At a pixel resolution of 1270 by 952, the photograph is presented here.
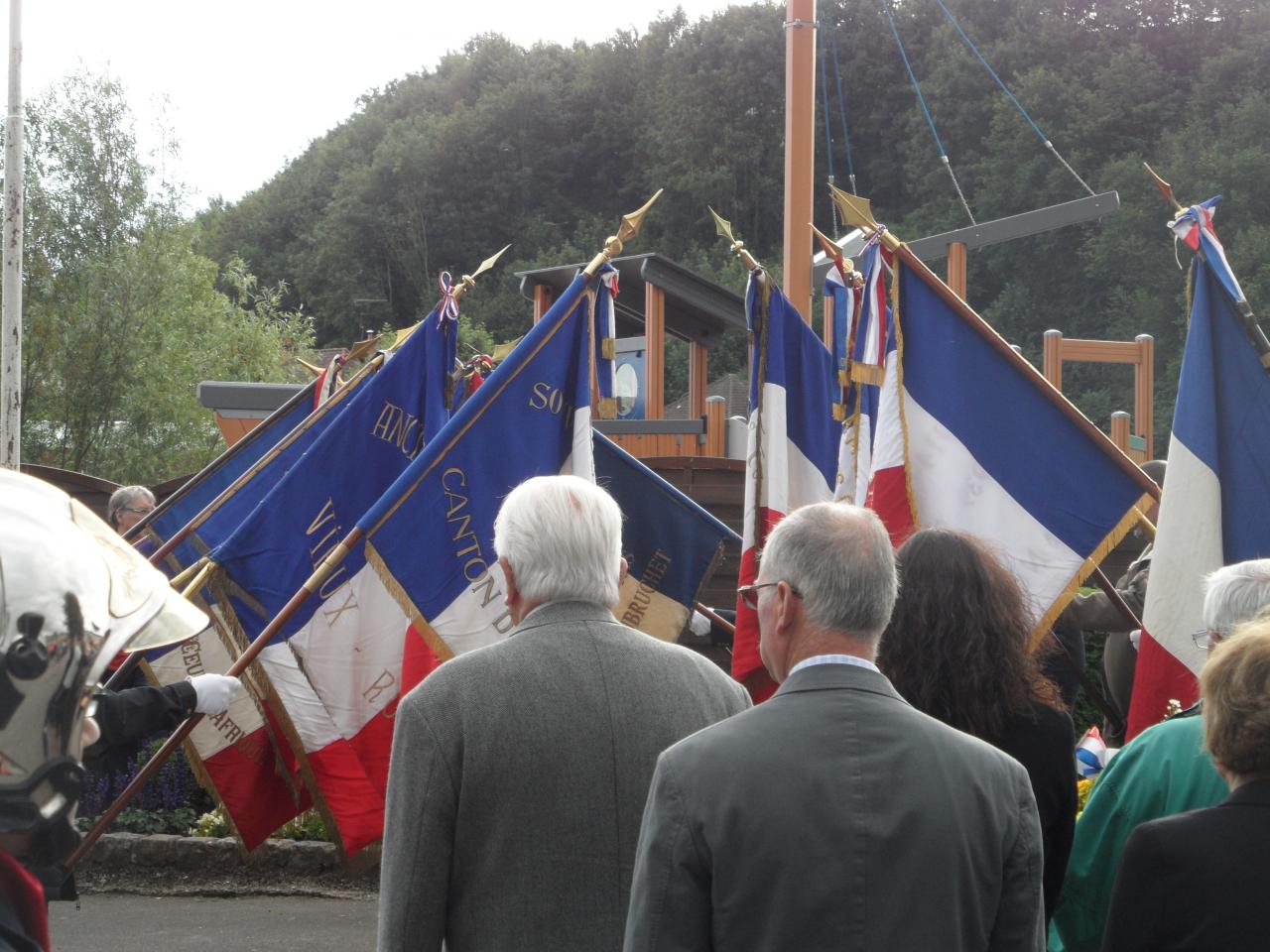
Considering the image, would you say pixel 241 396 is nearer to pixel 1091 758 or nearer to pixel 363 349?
pixel 363 349

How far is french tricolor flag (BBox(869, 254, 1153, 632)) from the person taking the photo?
5.46 meters

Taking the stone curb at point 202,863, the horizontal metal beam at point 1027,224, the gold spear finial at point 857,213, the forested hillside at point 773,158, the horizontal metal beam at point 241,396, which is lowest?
the stone curb at point 202,863

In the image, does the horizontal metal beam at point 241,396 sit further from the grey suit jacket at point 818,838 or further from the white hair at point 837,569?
the grey suit jacket at point 818,838

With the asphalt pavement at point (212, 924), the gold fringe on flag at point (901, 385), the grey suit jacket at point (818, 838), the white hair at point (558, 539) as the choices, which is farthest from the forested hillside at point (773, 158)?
the grey suit jacket at point (818, 838)

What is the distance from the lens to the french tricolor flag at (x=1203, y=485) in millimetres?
4645

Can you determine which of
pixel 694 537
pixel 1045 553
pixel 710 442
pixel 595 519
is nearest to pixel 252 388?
pixel 710 442

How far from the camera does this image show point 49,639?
1.53 metres

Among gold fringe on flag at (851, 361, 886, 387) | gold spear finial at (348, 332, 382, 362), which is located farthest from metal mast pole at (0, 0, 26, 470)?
gold fringe on flag at (851, 361, 886, 387)

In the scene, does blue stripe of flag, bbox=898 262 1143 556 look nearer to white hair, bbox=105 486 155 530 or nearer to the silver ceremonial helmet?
white hair, bbox=105 486 155 530

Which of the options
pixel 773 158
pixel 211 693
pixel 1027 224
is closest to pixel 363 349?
pixel 211 693

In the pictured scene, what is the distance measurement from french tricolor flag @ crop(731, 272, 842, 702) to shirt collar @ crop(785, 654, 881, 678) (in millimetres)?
3595

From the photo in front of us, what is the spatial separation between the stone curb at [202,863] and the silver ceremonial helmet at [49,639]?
6603 millimetres

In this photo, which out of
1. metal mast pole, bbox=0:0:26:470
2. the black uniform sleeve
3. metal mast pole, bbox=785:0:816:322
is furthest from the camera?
metal mast pole, bbox=0:0:26:470

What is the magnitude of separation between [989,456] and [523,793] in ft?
11.2
